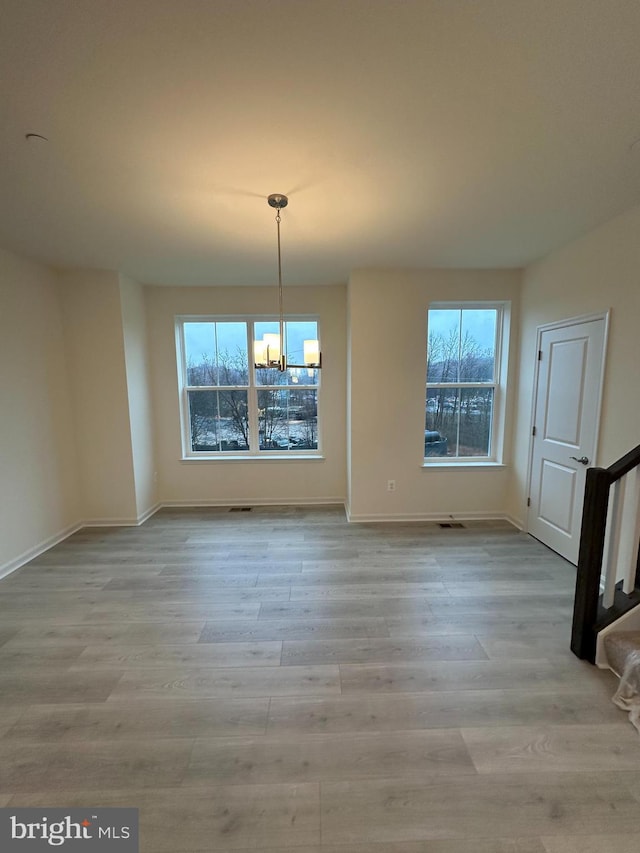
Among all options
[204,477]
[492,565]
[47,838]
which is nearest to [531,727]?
[492,565]

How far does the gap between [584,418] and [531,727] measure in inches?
85.3

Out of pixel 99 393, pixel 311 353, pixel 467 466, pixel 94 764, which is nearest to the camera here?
pixel 94 764

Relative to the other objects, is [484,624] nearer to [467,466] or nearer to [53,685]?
[467,466]

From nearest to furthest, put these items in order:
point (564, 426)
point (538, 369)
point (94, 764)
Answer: point (94, 764), point (564, 426), point (538, 369)

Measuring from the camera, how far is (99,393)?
11.5 feet

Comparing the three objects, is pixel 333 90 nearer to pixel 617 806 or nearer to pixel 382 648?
pixel 382 648

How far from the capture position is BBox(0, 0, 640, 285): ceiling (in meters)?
1.06

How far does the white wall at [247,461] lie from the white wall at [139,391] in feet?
0.37

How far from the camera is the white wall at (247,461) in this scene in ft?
12.6

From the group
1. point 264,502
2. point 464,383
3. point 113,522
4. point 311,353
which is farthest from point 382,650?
point 113,522

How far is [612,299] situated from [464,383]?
1.46m

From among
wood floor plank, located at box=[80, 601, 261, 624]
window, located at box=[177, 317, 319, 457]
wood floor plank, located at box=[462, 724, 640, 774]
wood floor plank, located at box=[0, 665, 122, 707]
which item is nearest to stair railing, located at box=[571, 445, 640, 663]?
wood floor plank, located at box=[462, 724, 640, 774]

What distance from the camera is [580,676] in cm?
170

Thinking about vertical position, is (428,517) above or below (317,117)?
below
